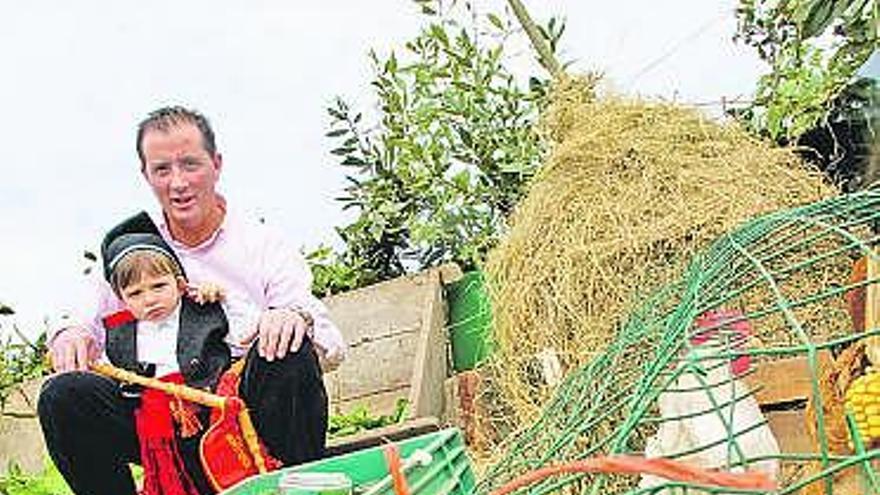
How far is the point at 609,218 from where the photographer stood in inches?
92.2

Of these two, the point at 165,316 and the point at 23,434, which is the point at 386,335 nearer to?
the point at 23,434

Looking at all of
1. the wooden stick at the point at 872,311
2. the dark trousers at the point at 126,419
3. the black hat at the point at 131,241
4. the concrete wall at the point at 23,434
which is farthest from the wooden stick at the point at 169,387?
the concrete wall at the point at 23,434

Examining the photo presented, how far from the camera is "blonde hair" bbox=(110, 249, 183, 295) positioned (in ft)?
5.53

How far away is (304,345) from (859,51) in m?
1.21

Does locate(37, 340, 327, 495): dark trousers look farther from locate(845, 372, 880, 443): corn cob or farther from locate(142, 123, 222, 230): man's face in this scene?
locate(845, 372, 880, 443): corn cob

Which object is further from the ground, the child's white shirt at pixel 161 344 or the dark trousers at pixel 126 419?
the child's white shirt at pixel 161 344

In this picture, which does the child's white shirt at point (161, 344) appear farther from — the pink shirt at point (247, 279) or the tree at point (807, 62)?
the tree at point (807, 62)

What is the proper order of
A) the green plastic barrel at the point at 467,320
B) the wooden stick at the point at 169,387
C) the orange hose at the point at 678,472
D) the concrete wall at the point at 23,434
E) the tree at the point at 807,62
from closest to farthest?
the orange hose at the point at 678,472, the wooden stick at the point at 169,387, the tree at the point at 807,62, the green plastic barrel at the point at 467,320, the concrete wall at the point at 23,434

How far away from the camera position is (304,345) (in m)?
1.65

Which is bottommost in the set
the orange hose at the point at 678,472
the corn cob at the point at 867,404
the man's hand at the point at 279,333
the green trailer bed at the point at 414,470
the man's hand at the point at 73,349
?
the corn cob at the point at 867,404

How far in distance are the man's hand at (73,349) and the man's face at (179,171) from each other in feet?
0.63

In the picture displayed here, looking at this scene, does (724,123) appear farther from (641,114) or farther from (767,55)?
(767,55)

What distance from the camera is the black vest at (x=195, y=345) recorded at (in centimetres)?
168

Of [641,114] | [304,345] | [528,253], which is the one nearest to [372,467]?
[304,345]
